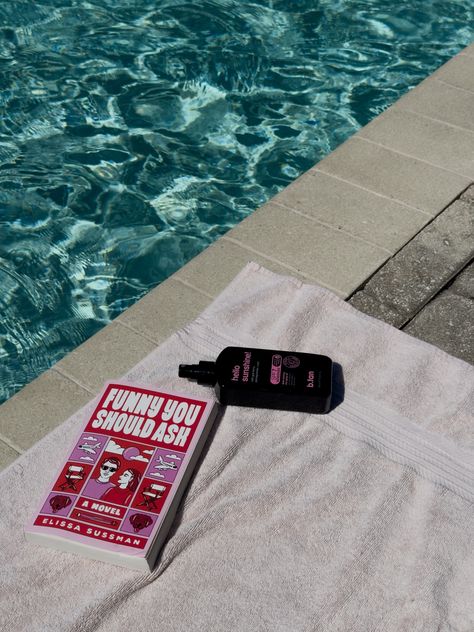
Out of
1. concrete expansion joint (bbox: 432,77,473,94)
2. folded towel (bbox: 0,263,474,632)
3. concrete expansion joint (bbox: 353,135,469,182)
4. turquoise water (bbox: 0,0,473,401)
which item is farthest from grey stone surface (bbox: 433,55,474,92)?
folded towel (bbox: 0,263,474,632)

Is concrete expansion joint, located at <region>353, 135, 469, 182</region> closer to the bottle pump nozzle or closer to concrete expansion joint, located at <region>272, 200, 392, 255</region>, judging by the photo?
concrete expansion joint, located at <region>272, 200, 392, 255</region>

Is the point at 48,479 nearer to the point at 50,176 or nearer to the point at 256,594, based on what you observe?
the point at 256,594

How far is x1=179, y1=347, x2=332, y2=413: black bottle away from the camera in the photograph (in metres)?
2.34

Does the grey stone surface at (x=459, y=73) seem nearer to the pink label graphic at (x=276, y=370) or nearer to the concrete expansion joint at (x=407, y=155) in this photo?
the concrete expansion joint at (x=407, y=155)

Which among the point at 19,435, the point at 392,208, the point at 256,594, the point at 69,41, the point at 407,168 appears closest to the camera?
the point at 256,594

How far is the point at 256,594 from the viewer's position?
75.5 inches

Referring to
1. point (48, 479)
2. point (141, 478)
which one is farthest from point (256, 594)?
point (48, 479)

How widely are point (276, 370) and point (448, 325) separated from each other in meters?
0.78

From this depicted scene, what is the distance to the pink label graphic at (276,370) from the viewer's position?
235 centimetres

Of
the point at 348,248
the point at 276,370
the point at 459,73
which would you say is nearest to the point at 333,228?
the point at 348,248

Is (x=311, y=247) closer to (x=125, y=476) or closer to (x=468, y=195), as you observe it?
(x=468, y=195)

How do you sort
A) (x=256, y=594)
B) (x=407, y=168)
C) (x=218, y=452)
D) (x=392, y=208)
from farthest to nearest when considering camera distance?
(x=407, y=168), (x=392, y=208), (x=218, y=452), (x=256, y=594)

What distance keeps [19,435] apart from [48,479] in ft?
0.97

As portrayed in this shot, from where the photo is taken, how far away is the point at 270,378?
235 centimetres
